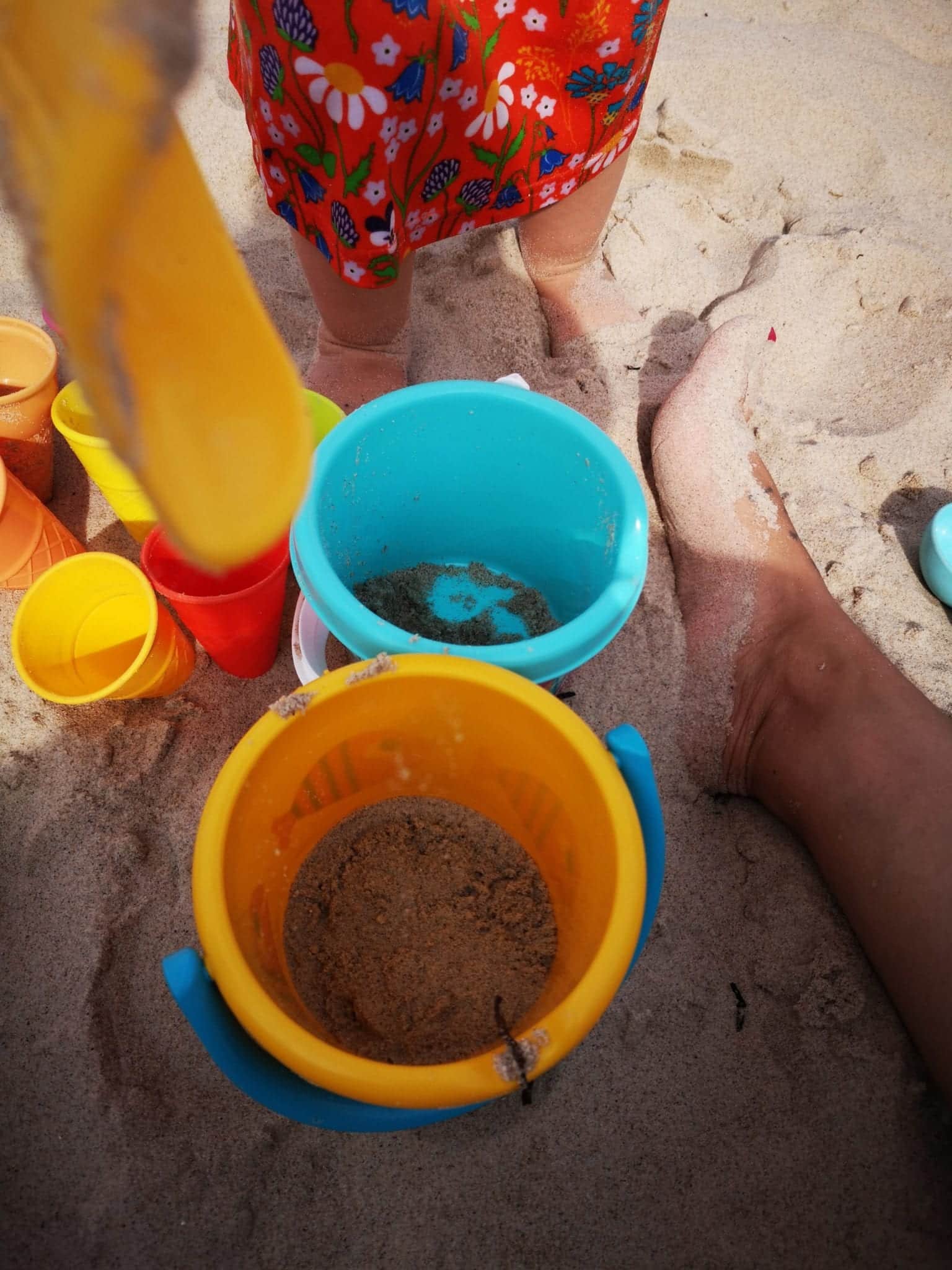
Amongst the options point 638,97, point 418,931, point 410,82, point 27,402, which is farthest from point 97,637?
point 638,97

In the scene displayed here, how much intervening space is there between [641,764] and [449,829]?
0.99 feet

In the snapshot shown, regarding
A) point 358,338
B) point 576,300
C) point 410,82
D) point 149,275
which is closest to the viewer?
point 149,275

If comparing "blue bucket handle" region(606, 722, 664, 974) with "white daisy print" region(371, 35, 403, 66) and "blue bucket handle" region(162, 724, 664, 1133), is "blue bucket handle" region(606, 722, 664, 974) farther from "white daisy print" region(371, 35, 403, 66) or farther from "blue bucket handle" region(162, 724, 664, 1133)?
"white daisy print" region(371, 35, 403, 66)

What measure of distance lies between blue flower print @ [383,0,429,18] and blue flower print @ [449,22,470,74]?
56 millimetres

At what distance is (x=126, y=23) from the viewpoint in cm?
39

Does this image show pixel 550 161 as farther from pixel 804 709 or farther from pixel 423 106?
pixel 804 709

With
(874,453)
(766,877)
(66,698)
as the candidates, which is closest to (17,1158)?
(66,698)

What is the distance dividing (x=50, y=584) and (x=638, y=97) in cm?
124

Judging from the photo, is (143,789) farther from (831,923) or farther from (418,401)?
(831,923)

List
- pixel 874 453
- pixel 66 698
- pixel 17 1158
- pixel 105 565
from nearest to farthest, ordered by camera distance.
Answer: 1. pixel 17 1158
2. pixel 66 698
3. pixel 105 565
4. pixel 874 453

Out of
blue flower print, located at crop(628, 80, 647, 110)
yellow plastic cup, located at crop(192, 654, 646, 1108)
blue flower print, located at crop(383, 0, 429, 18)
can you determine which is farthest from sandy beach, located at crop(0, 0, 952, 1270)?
blue flower print, located at crop(383, 0, 429, 18)

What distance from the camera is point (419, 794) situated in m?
0.97

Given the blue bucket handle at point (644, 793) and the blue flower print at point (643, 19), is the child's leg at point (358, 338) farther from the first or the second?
the blue bucket handle at point (644, 793)

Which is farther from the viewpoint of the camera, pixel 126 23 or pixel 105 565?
pixel 105 565
